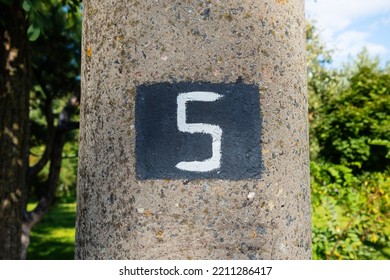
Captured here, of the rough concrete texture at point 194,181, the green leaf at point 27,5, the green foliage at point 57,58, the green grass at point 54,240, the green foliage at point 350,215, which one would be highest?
the green foliage at point 57,58

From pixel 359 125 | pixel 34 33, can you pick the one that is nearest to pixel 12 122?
pixel 34 33

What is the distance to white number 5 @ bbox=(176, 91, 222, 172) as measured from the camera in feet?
3.48

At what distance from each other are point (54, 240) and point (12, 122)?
6457 mm

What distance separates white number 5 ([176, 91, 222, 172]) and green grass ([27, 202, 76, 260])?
20.7 ft

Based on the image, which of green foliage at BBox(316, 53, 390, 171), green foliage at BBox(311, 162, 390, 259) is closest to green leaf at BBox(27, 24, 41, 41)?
green foliage at BBox(311, 162, 390, 259)

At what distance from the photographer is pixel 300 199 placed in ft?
3.78

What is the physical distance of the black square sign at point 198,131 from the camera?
1066 millimetres

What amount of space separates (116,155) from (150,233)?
0.69 feet

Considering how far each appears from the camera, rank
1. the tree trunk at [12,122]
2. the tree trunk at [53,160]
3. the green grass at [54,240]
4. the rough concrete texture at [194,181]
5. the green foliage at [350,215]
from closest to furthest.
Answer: the rough concrete texture at [194,181] → the tree trunk at [12,122] → the green foliage at [350,215] → the tree trunk at [53,160] → the green grass at [54,240]

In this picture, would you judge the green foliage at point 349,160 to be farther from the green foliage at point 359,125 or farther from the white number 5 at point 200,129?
the white number 5 at point 200,129

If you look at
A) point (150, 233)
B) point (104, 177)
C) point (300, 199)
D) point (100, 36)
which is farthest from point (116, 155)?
point (300, 199)

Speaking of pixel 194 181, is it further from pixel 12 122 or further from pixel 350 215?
pixel 350 215

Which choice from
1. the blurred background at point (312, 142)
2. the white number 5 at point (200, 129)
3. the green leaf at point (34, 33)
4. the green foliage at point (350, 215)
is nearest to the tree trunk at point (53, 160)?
the blurred background at point (312, 142)
